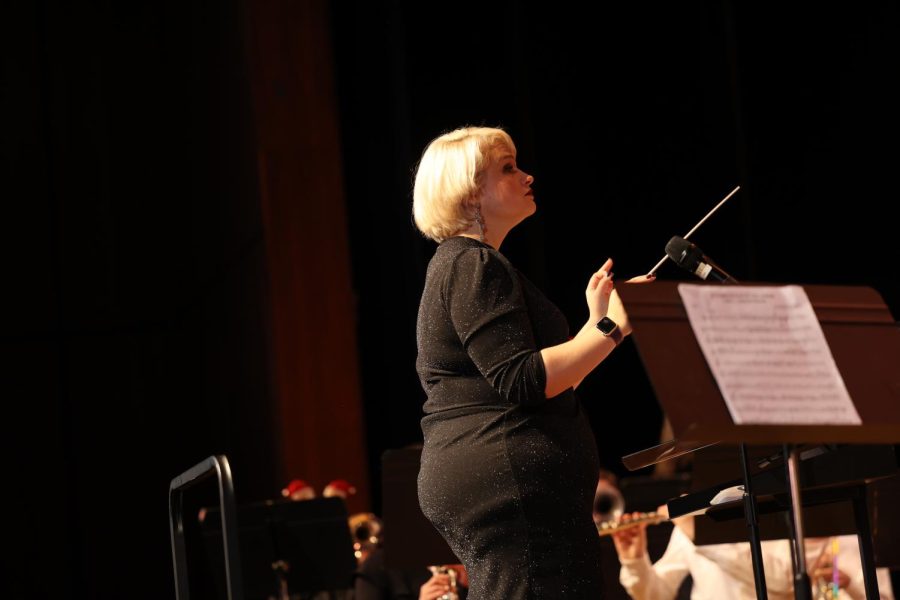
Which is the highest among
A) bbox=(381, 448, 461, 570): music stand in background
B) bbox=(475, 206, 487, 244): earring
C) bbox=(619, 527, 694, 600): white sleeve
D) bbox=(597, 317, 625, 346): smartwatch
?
bbox=(475, 206, 487, 244): earring

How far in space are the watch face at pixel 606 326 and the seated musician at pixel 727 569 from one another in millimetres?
1869

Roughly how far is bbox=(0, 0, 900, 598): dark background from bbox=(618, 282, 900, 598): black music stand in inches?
119

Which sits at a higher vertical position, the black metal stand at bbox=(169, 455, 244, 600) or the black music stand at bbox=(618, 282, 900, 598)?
the black music stand at bbox=(618, 282, 900, 598)

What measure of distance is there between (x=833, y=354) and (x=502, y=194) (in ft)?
2.60

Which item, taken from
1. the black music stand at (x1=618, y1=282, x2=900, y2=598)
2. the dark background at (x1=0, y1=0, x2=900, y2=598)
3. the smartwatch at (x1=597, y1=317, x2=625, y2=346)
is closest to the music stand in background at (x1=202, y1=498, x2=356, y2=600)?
the dark background at (x1=0, y1=0, x2=900, y2=598)

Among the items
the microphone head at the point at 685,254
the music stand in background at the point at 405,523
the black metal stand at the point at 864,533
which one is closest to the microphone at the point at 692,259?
the microphone head at the point at 685,254

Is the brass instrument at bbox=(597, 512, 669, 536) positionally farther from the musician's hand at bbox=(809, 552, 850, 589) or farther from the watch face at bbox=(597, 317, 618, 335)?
the watch face at bbox=(597, 317, 618, 335)

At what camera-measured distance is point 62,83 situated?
7625 millimetres

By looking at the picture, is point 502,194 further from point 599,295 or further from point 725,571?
point 725,571

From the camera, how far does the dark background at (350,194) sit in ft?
16.5

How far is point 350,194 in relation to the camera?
20.4 feet

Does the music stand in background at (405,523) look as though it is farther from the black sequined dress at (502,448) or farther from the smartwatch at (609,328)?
the smartwatch at (609,328)

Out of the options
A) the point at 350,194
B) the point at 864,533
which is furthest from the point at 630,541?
the point at 350,194

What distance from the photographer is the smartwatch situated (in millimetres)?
1978
